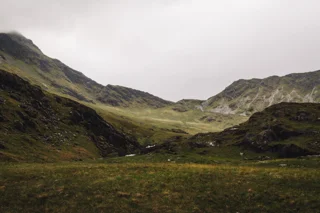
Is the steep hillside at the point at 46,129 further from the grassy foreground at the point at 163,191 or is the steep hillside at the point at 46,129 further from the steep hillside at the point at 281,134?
the steep hillside at the point at 281,134

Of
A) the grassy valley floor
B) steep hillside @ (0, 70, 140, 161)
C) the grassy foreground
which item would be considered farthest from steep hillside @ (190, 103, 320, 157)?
steep hillside @ (0, 70, 140, 161)

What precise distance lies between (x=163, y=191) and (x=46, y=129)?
213ft

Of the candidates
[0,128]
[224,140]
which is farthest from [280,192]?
[0,128]

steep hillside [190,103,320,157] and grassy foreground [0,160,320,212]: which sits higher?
steep hillside [190,103,320,157]

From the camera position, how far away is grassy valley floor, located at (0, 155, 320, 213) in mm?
25156

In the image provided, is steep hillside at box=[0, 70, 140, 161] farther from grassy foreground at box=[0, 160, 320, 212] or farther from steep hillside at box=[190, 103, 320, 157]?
steep hillside at box=[190, 103, 320, 157]

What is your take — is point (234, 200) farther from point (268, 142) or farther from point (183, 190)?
point (268, 142)

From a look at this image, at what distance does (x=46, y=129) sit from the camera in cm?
8294

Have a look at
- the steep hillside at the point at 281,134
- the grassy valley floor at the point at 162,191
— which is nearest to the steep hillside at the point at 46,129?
the grassy valley floor at the point at 162,191

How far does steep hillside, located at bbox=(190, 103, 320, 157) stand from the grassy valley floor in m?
32.8

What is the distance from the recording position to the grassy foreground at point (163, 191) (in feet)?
82.5

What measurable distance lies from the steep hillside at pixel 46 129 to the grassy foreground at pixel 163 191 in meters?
25.3

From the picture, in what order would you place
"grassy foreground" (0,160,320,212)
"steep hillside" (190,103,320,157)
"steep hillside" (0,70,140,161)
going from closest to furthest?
"grassy foreground" (0,160,320,212) → "steep hillside" (190,103,320,157) → "steep hillside" (0,70,140,161)

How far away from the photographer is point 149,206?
2572 centimetres
